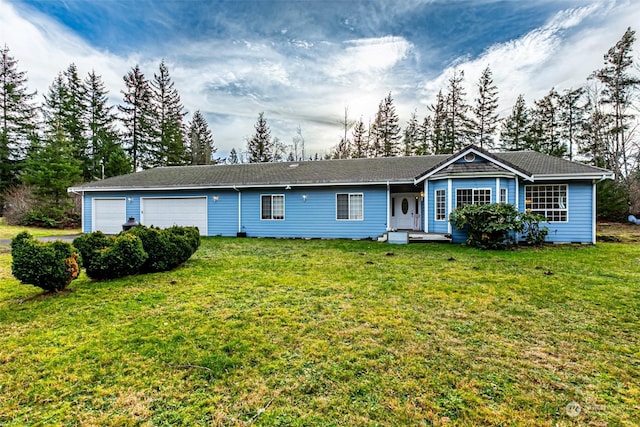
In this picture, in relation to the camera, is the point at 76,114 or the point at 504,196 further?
the point at 76,114

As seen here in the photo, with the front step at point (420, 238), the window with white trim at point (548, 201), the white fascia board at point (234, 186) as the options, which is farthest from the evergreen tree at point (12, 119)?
the window with white trim at point (548, 201)

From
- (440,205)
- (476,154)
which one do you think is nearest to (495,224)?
(440,205)

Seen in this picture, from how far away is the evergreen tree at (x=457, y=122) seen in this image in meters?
24.7

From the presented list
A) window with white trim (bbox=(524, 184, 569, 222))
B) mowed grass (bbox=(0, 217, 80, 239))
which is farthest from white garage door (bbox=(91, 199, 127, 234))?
window with white trim (bbox=(524, 184, 569, 222))

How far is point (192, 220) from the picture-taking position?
13.6 meters

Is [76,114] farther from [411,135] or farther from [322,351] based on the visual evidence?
[322,351]

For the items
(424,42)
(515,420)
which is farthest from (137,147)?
(515,420)

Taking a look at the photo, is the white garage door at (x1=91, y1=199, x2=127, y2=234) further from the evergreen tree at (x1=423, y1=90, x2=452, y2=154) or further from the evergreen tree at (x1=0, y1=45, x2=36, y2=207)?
the evergreen tree at (x1=423, y1=90, x2=452, y2=154)

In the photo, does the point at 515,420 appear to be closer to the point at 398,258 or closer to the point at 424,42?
the point at 398,258

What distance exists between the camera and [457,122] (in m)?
24.9

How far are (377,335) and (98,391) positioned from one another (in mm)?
2626

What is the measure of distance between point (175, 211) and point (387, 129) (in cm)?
2031

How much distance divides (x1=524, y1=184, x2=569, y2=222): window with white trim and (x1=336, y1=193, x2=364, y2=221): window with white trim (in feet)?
20.4

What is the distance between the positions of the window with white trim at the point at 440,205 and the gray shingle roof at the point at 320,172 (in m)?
0.95
